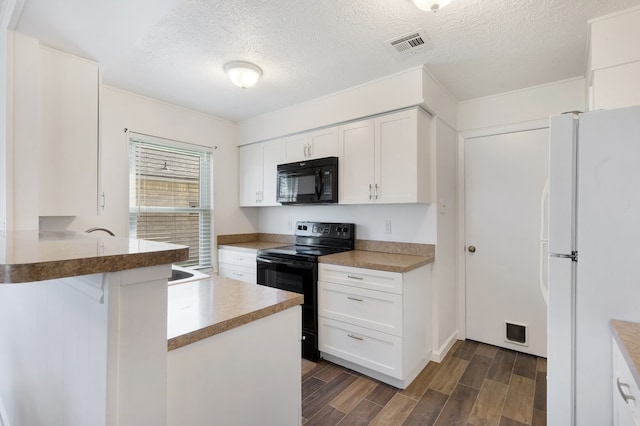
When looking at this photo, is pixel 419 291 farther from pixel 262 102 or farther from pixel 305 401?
pixel 262 102

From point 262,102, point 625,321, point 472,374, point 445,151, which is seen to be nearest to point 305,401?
point 472,374

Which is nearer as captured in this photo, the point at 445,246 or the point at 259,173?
the point at 445,246

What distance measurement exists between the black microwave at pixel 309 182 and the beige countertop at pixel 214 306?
152 centimetres

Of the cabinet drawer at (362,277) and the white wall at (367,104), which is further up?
the white wall at (367,104)

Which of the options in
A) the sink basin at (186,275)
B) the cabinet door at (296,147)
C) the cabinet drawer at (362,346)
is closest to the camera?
the sink basin at (186,275)

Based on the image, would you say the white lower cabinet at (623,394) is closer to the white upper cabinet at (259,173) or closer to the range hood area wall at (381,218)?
the range hood area wall at (381,218)

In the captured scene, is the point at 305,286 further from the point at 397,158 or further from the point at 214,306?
the point at 214,306

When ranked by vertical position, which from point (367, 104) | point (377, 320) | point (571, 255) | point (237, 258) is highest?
point (367, 104)

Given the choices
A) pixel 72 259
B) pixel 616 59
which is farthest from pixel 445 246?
pixel 72 259

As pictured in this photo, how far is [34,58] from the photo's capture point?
1610 millimetres

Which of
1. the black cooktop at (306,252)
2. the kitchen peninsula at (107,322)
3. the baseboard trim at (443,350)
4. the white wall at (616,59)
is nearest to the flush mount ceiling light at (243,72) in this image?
the black cooktop at (306,252)

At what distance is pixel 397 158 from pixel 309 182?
95cm

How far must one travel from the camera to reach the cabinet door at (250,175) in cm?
373

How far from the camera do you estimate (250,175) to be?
3834 mm
